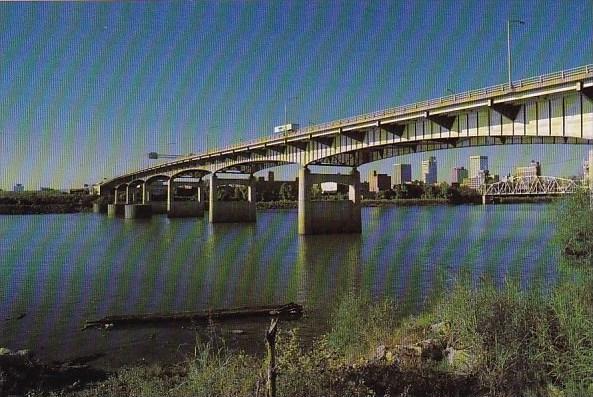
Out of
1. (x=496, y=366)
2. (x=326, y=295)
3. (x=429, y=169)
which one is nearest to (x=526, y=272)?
(x=326, y=295)

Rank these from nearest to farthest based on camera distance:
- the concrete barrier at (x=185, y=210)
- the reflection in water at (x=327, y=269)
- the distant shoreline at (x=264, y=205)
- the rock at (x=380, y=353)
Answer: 1. the rock at (x=380, y=353)
2. the reflection in water at (x=327, y=269)
3. the concrete barrier at (x=185, y=210)
4. the distant shoreline at (x=264, y=205)

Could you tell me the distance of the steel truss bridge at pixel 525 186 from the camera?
8328 centimetres

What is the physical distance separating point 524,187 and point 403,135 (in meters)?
71.7

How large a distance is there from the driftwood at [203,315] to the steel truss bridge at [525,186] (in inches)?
2804

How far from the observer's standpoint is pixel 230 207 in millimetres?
65938

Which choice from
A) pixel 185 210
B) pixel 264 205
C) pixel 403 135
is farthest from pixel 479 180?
pixel 403 135

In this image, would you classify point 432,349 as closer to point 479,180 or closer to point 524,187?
point 524,187

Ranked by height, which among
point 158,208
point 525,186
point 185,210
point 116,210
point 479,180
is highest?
point 479,180

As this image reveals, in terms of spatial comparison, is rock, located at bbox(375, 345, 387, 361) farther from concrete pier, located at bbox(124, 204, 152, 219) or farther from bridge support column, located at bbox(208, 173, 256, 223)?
concrete pier, located at bbox(124, 204, 152, 219)

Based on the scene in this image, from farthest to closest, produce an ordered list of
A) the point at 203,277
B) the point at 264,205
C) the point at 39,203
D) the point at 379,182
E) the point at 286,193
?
the point at 379,182
the point at 286,193
the point at 264,205
the point at 39,203
the point at 203,277

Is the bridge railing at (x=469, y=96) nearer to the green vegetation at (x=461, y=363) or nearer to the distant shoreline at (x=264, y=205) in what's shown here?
the green vegetation at (x=461, y=363)

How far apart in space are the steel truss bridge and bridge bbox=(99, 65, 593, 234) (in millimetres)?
45211

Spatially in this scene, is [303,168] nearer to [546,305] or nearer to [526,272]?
[526,272]

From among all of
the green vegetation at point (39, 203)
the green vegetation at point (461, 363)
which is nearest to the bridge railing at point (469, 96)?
the green vegetation at point (461, 363)
